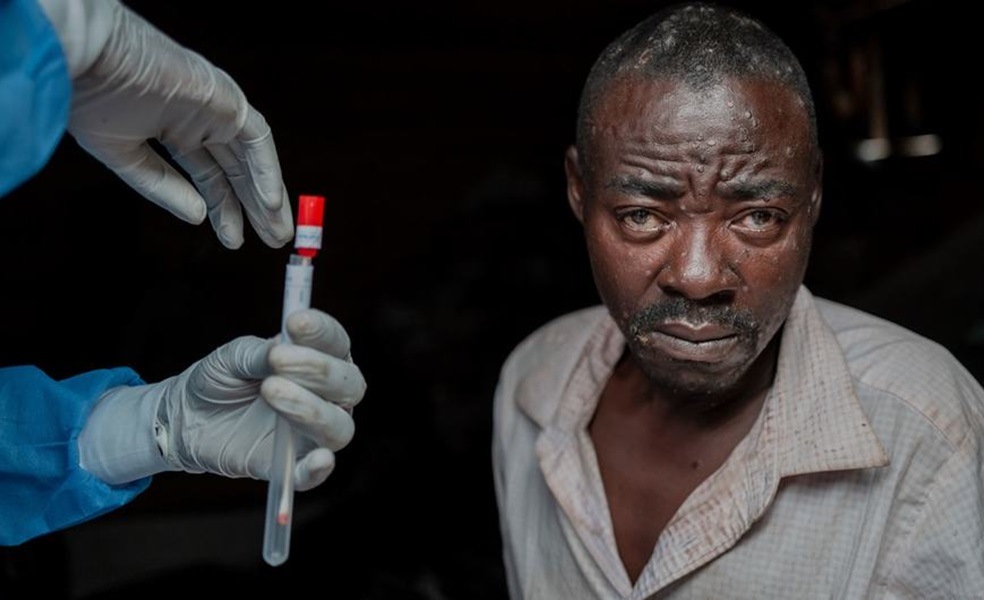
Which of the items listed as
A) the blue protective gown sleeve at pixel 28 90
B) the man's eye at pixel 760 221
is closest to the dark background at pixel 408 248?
the man's eye at pixel 760 221

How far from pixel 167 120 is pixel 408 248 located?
275 cm

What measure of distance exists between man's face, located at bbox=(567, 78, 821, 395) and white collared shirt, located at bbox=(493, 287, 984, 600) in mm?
146

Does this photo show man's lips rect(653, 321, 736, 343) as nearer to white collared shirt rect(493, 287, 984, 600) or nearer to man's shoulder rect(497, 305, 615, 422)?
white collared shirt rect(493, 287, 984, 600)

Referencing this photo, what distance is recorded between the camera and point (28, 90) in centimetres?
155

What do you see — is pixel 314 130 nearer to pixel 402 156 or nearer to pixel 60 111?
pixel 402 156

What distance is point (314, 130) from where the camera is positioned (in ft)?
15.0

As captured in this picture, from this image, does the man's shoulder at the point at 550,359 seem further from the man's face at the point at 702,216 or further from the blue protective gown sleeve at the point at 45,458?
the blue protective gown sleeve at the point at 45,458

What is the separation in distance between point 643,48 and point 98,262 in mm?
2379

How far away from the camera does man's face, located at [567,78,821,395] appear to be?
1.94m

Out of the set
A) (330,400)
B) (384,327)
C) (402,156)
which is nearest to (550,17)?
(402,156)

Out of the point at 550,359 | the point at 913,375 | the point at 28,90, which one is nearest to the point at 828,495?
the point at 913,375

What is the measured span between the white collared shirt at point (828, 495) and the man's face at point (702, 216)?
0.48 feet

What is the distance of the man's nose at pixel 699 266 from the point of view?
195 cm

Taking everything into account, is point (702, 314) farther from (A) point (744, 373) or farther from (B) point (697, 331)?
(A) point (744, 373)
